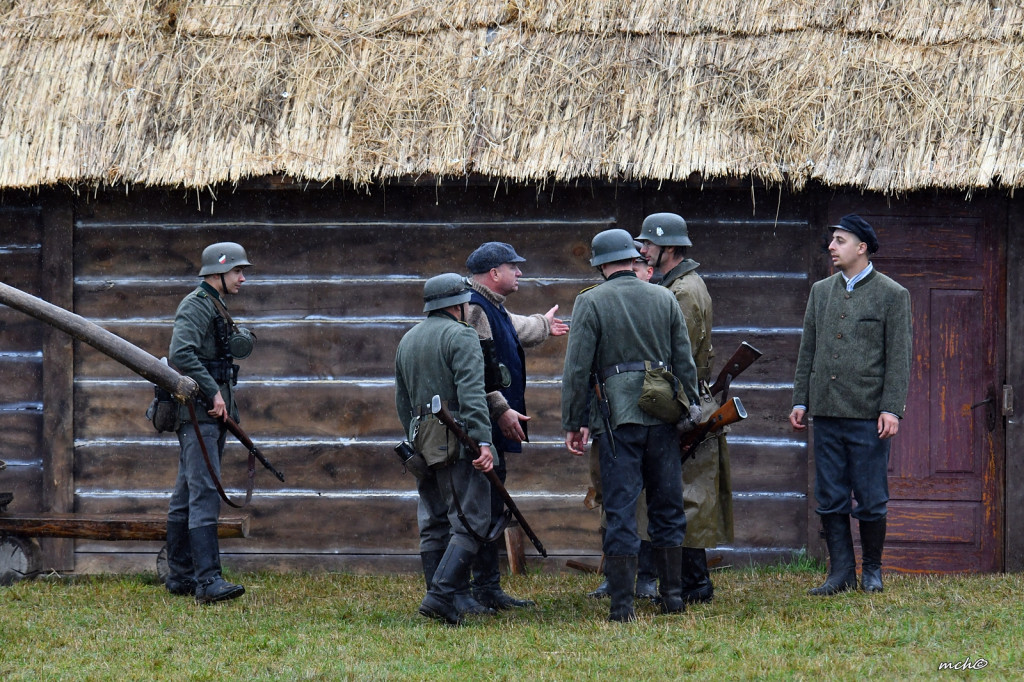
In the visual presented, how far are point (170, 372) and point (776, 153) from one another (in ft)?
12.1

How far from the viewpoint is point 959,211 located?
23.1 ft

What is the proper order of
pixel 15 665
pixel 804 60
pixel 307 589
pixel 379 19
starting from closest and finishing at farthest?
pixel 15 665
pixel 307 589
pixel 804 60
pixel 379 19

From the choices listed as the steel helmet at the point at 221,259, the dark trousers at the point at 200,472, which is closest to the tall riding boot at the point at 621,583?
the dark trousers at the point at 200,472

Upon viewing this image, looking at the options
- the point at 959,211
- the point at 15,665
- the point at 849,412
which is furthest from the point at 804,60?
the point at 15,665

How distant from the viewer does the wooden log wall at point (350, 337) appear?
719cm

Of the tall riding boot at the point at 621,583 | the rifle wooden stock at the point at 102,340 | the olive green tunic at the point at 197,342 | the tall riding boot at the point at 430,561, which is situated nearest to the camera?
the rifle wooden stock at the point at 102,340

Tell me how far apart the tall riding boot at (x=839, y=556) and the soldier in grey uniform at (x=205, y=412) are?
10.3ft

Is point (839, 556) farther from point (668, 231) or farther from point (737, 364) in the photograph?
point (668, 231)

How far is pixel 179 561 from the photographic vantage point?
21.1 feet

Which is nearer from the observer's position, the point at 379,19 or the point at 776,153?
the point at 776,153

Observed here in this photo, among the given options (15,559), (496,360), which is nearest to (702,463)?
(496,360)

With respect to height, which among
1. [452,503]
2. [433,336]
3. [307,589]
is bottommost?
[307,589]

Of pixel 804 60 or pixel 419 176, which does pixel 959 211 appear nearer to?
pixel 804 60

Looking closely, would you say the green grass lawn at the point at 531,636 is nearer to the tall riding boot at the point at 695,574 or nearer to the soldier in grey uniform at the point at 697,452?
the tall riding boot at the point at 695,574
